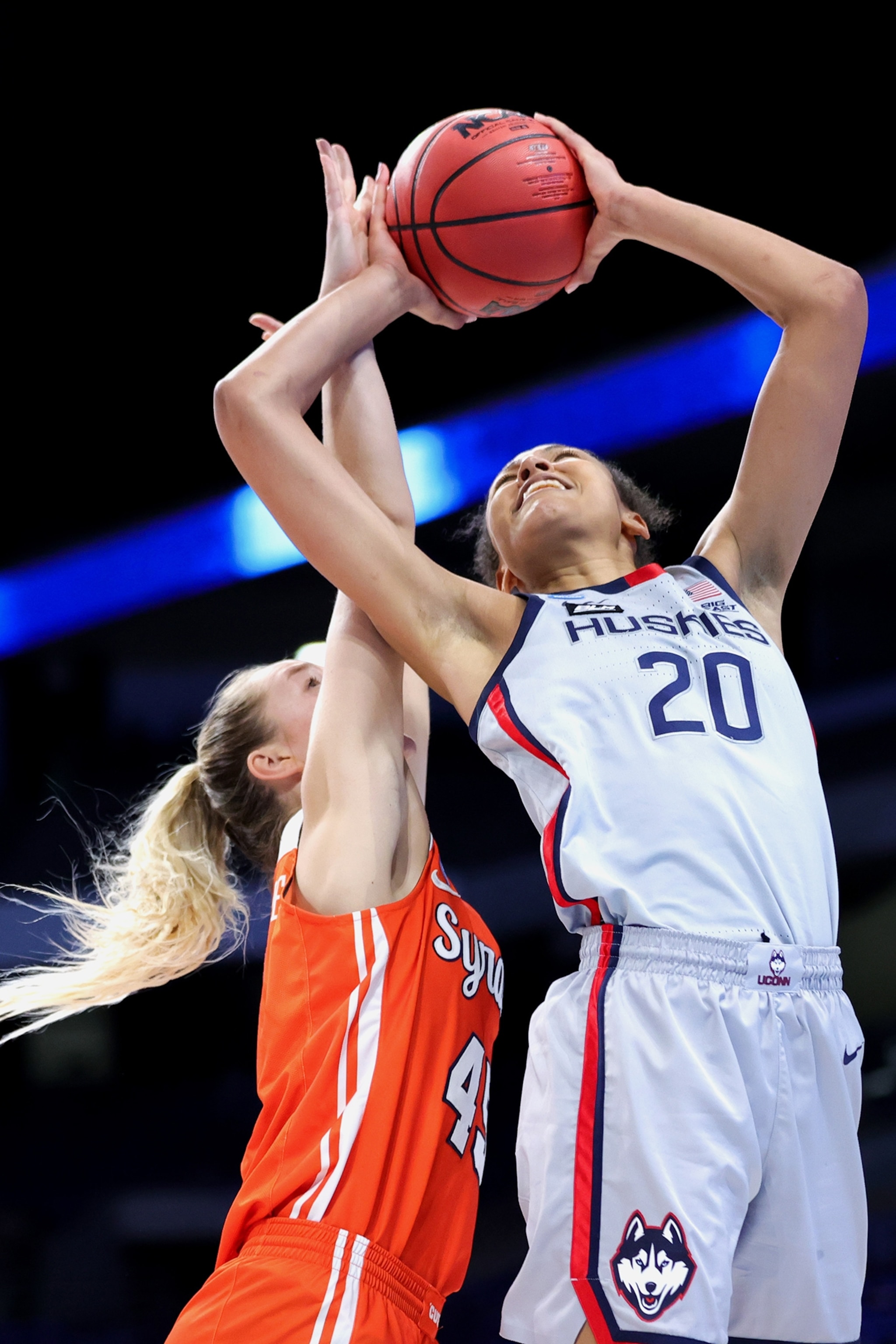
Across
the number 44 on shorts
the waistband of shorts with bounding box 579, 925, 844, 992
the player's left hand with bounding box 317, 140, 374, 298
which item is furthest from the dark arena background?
the waistband of shorts with bounding box 579, 925, 844, 992

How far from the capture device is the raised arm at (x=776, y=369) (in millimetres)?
1844

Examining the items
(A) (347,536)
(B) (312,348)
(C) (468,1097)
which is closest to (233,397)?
(B) (312,348)

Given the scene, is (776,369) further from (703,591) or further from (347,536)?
(347,536)

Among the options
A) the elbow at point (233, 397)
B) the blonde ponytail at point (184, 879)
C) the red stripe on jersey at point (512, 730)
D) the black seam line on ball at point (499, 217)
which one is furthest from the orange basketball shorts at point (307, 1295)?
the black seam line on ball at point (499, 217)

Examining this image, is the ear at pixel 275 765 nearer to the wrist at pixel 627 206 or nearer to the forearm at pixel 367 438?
the forearm at pixel 367 438

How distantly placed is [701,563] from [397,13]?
2.60 meters

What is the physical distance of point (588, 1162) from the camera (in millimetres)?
1370

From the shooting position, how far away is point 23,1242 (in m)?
3.19

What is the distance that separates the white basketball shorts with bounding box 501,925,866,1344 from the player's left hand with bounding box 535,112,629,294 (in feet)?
3.57

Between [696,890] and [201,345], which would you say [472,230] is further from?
[201,345]

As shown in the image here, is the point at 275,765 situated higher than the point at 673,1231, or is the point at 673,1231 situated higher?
the point at 275,765

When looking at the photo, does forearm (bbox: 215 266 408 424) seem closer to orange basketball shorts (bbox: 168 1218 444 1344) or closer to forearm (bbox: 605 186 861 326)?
forearm (bbox: 605 186 861 326)

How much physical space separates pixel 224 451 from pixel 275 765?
2.03 m

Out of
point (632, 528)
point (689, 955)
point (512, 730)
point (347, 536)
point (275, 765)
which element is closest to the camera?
point (689, 955)
